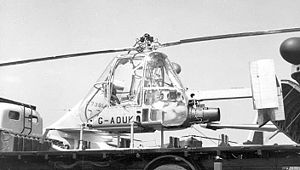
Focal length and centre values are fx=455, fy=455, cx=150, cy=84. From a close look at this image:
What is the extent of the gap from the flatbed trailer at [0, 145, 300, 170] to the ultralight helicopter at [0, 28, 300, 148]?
141cm

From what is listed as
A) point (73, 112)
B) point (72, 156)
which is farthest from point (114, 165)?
point (73, 112)

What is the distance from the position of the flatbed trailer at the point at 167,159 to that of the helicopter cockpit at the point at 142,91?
2.30 metres

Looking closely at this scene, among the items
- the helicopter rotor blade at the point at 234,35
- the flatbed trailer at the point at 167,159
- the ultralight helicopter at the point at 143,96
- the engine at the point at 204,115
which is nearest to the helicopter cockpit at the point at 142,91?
the ultralight helicopter at the point at 143,96

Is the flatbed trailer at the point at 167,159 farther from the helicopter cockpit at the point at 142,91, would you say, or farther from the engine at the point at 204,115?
the engine at the point at 204,115

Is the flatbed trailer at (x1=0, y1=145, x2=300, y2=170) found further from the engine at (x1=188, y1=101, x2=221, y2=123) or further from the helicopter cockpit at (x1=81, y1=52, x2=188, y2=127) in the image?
the engine at (x1=188, y1=101, x2=221, y2=123)

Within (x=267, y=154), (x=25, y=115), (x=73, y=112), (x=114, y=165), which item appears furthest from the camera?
(x=73, y=112)

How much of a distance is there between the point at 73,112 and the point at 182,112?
7.77 m

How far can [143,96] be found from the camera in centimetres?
1189

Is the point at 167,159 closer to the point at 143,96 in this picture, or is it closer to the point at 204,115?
the point at 204,115

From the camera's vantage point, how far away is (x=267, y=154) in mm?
8336

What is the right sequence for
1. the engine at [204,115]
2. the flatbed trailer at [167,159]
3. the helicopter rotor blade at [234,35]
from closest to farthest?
the flatbed trailer at [167,159] < the helicopter rotor blade at [234,35] < the engine at [204,115]

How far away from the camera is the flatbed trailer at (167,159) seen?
8234 millimetres

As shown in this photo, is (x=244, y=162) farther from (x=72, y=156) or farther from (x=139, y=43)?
(x=139, y=43)

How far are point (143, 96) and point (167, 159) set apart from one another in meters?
3.32
